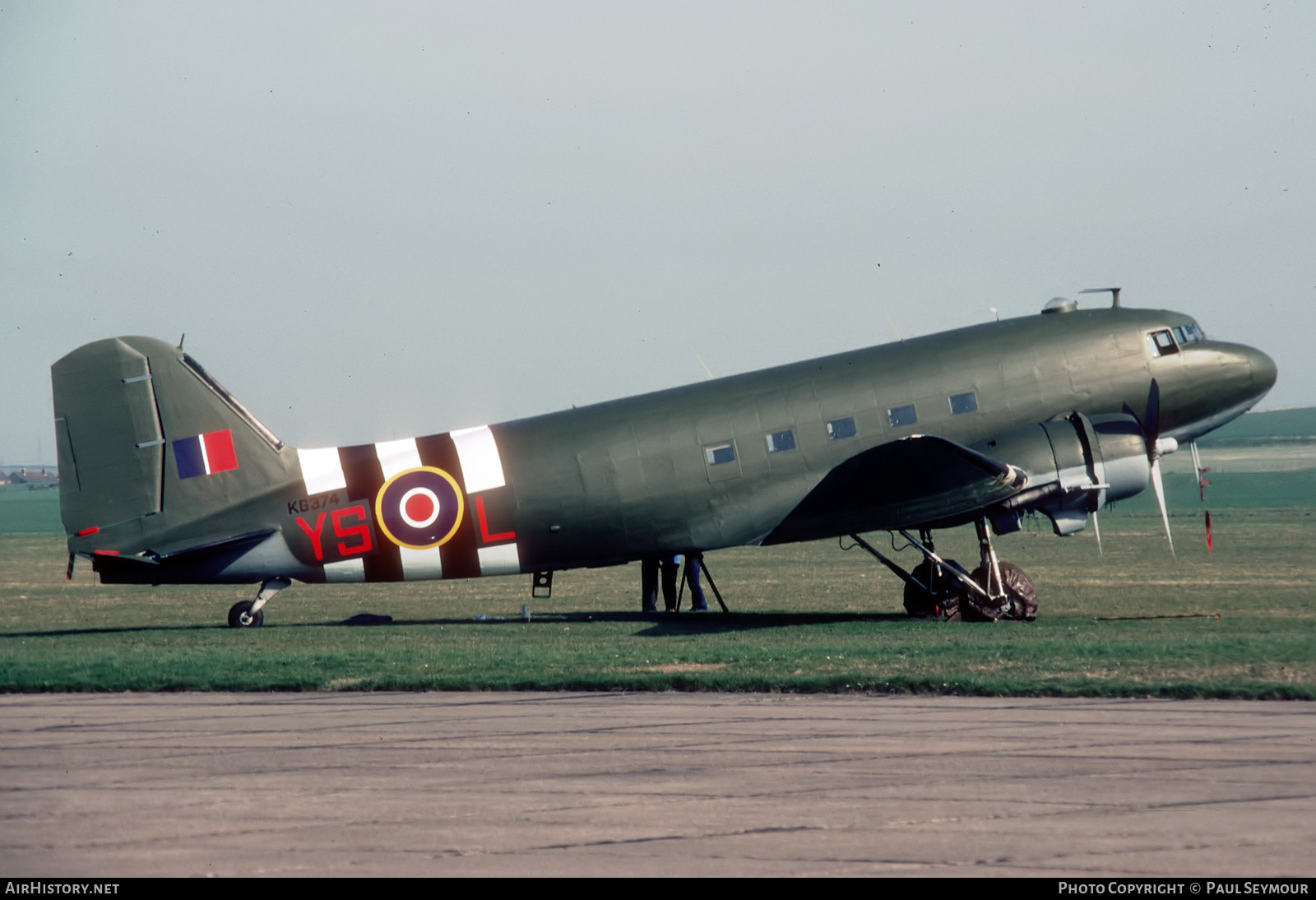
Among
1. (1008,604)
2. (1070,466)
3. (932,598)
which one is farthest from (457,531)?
(1070,466)

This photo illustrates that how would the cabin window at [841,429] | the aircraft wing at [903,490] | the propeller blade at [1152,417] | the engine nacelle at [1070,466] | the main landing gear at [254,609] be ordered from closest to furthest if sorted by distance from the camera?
the aircraft wing at [903,490] < the engine nacelle at [1070,466] < the propeller blade at [1152,417] < the cabin window at [841,429] < the main landing gear at [254,609]

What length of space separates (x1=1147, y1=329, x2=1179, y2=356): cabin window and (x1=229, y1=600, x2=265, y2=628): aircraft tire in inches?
767

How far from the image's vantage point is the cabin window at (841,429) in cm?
2803

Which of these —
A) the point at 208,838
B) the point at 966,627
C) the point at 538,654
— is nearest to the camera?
the point at 208,838

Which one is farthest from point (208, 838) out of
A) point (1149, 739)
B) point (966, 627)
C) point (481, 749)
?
point (966, 627)

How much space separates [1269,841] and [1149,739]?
4.26 m

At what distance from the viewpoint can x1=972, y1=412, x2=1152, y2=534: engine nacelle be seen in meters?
26.7

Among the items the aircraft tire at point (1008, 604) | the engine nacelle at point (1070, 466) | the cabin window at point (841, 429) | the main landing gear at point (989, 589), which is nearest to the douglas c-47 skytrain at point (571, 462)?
the cabin window at point (841, 429)

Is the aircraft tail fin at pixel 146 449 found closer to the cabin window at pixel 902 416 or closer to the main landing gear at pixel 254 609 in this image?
the main landing gear at pixel 254 609

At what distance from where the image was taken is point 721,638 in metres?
24.8

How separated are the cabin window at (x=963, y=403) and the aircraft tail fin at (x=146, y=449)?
13.7 metres

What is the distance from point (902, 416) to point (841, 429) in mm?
1279

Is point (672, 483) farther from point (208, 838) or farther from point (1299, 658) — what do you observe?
point (208, 838)

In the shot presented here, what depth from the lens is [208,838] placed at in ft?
35.4
